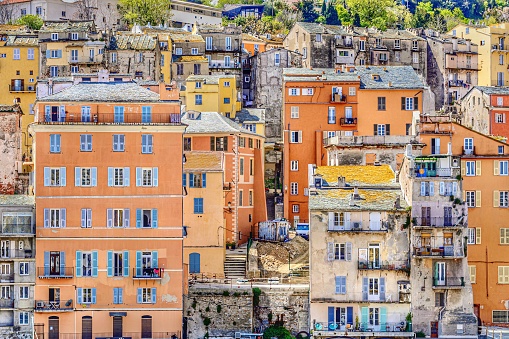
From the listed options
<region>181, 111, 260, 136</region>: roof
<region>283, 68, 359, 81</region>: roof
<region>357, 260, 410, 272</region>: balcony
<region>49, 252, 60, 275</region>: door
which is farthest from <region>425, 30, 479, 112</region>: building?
<region>49, 252, 60, 275</region>: door

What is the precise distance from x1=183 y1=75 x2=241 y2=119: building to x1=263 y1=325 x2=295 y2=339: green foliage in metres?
32.7

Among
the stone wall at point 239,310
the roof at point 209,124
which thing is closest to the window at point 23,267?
the stone wall at point 239,310

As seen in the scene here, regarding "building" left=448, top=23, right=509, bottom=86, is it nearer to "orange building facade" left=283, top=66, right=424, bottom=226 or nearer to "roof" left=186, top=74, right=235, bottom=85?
"orange building facade" left=283, top=66, right=424, bottom=226

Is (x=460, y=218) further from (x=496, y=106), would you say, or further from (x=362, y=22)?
(x=362, y=22)

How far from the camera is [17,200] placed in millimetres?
92000

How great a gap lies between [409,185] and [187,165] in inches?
679

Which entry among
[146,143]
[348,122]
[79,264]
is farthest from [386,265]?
[348,122]

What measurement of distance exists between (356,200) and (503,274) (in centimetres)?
1282

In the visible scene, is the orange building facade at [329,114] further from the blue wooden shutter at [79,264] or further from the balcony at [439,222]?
the blue wooden shutter at [79,264]

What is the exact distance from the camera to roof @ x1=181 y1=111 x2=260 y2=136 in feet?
362

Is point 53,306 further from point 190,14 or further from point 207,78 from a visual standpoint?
point 190,14

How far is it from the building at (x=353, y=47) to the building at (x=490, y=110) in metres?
18.5

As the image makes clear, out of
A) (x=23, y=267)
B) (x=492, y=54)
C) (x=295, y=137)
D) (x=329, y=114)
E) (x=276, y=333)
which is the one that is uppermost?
(x=492, y=54)

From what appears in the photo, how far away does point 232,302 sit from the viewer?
93312 millimetres
